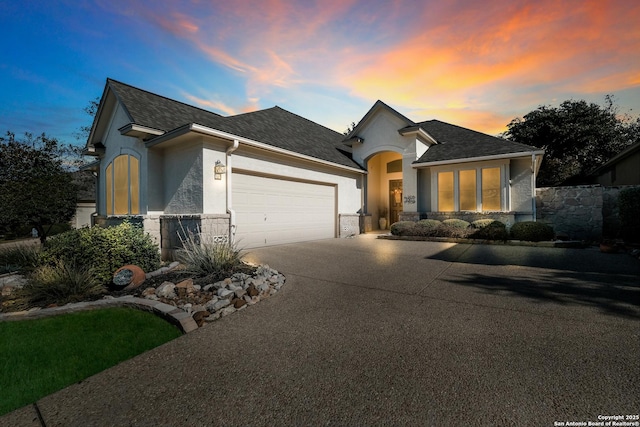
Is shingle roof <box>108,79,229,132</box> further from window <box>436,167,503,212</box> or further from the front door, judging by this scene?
window <box>436,167,503,212</box>

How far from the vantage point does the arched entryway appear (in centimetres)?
1479

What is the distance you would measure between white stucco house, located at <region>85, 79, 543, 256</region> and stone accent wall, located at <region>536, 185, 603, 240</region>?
1330 millimetres

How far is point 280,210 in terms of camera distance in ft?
32.3

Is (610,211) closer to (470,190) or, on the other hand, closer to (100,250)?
(470,190)

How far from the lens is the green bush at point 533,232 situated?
30.2 feet

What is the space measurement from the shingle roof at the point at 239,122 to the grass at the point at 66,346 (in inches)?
217

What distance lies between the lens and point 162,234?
815cm

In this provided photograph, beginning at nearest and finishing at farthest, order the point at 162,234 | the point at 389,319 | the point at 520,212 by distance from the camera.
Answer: the point at 389,319 < the point at 162,234 < the point at 520,212

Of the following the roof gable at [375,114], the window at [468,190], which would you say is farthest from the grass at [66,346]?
the roof gable at [375,114]

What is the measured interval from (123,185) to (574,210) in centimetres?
1729

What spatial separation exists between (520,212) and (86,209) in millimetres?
24987

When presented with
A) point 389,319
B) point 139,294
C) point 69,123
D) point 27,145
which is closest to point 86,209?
point 27,145

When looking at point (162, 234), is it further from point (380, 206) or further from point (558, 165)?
point (558, 165)

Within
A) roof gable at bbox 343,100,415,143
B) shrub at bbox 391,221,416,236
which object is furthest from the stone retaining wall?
roof gable at bbox 343,100,415,143
